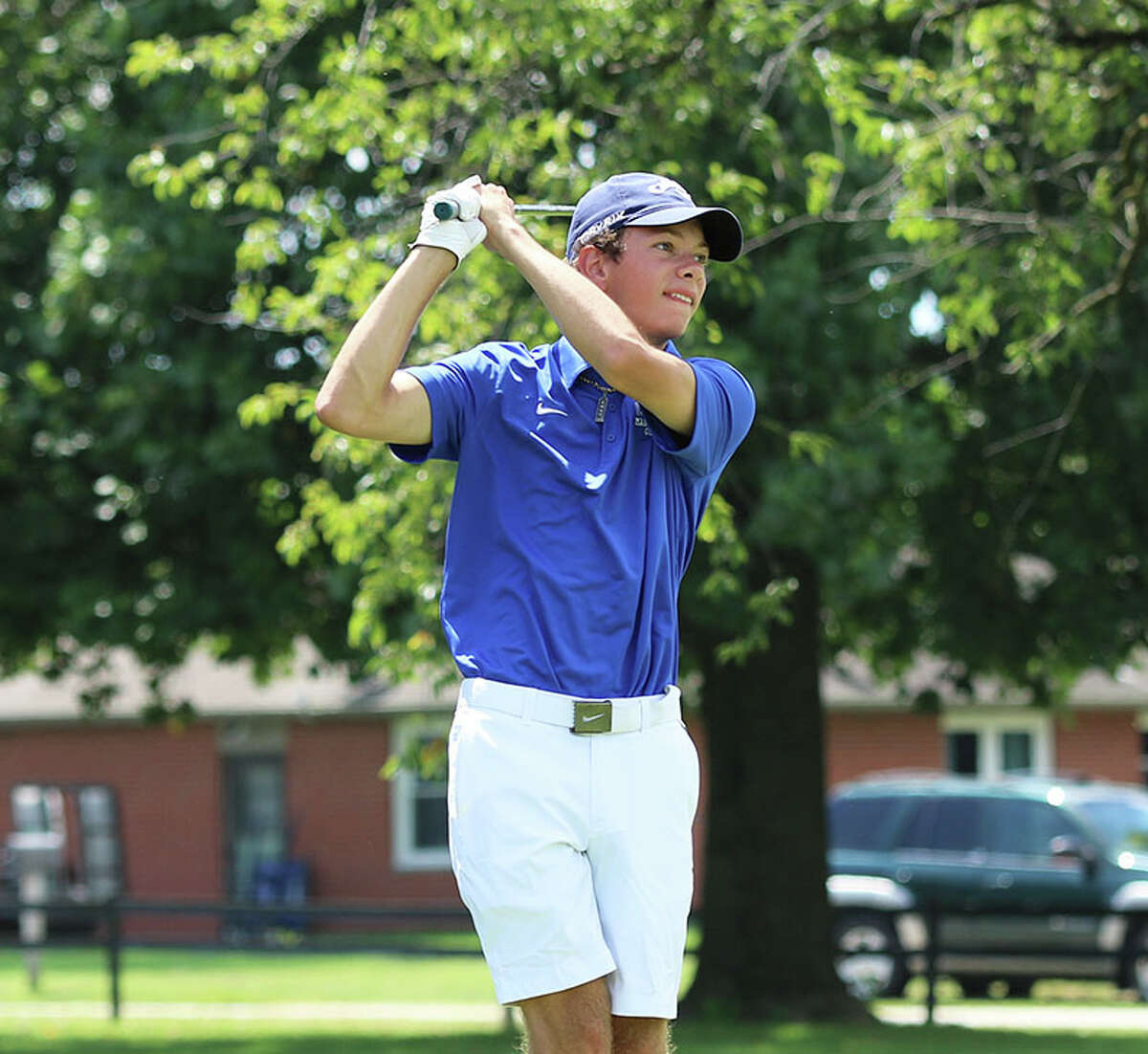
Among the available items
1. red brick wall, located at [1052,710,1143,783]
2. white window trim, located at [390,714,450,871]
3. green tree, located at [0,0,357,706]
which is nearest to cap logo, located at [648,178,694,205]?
green tree, located at [0,0,357,706]

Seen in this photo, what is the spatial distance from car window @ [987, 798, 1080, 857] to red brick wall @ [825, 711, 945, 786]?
8854 mm

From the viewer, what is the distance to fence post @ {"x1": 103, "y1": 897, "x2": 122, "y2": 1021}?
17.2 m

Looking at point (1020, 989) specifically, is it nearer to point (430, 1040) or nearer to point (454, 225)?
point (430, 1040)

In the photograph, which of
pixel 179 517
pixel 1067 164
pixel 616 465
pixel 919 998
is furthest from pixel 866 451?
pixel 919 998

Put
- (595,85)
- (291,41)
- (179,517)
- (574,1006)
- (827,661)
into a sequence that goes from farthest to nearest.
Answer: (827,661)
(179,517)
(291,41)
(595,85)
(574,1006)

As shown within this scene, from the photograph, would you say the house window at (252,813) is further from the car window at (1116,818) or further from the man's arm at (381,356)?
the man's arm at (381,356)

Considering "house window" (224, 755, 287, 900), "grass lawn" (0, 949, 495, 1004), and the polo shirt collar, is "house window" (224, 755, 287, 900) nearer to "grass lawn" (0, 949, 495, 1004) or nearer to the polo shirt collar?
"grass lawn" (0, 949, 495, 1004)

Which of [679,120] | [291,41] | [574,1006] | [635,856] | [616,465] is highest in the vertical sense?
[291,41]

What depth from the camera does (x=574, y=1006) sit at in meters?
3.77

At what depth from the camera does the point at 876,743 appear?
29172 mm

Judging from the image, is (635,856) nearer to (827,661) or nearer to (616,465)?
(616,465)

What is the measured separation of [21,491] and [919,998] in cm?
934

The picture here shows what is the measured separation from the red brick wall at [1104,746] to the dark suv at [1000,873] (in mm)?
7824

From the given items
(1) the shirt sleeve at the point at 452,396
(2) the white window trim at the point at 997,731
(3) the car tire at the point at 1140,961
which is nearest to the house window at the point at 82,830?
(2) the white window trim at the point at 997,731
